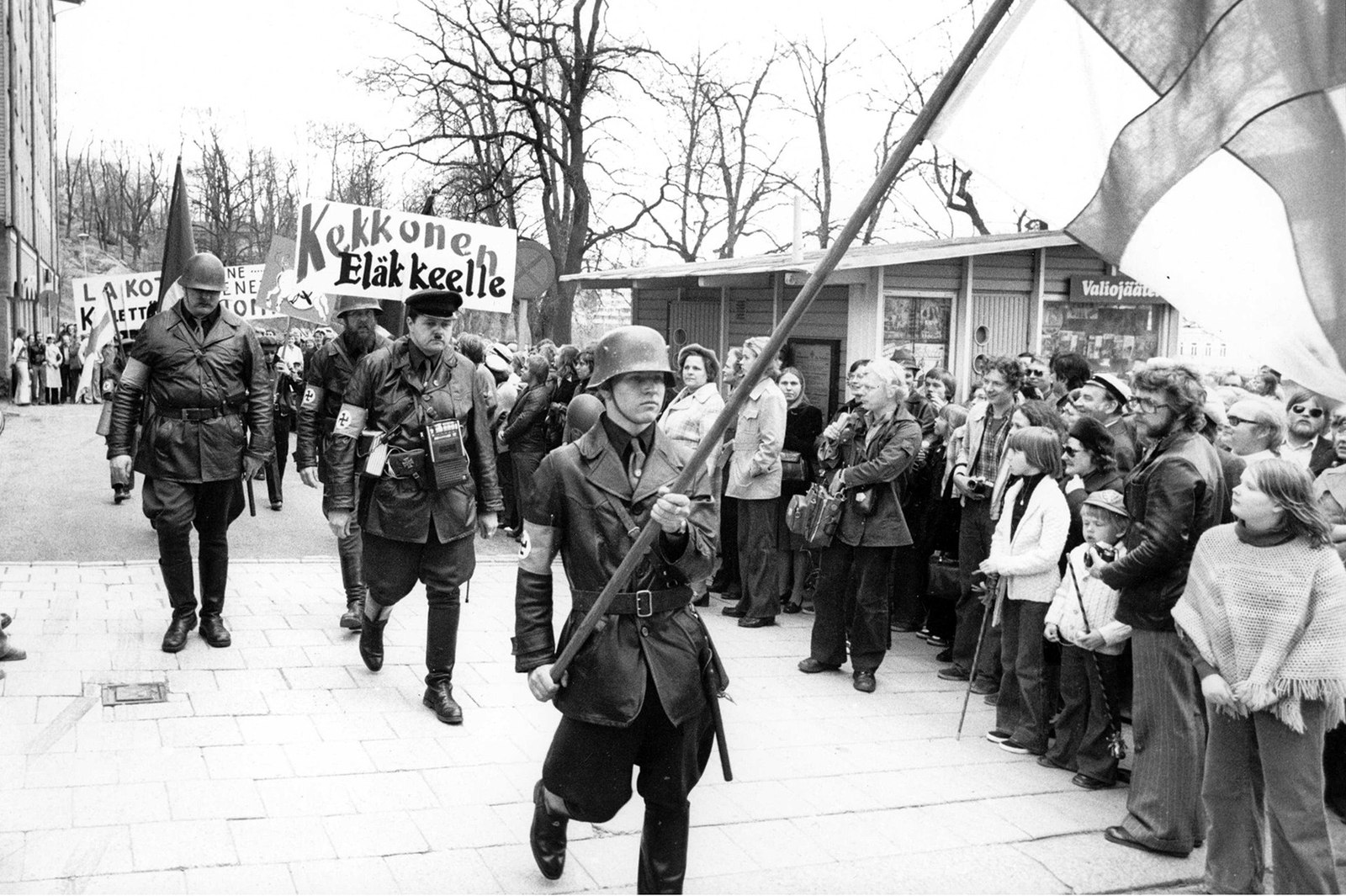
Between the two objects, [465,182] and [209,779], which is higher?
[465,182]

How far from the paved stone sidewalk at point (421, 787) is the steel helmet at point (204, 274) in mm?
2087

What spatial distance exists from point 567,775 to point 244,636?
14.4 ft

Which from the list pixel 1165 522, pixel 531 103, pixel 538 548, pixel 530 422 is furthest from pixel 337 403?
pixel 531 103

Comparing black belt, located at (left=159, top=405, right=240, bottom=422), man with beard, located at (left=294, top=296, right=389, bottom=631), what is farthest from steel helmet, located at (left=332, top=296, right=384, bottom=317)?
black belt, located at (left=159, top=405, right=240, bottom=422)

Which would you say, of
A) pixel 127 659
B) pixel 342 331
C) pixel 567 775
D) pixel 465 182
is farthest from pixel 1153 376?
pixel 465 182

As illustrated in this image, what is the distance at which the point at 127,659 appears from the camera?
23.6 feet

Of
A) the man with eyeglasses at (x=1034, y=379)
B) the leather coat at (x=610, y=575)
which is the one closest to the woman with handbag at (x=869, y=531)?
the man with eyeglasses at (x=1034, y=379)

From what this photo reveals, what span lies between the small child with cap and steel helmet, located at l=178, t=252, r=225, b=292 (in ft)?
15.9

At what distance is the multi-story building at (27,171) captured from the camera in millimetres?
33375

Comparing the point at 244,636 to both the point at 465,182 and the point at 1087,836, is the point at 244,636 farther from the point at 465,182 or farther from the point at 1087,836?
the point at 465,182

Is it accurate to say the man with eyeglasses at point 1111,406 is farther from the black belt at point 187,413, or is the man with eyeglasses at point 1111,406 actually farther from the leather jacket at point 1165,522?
the black belt at point 187,413

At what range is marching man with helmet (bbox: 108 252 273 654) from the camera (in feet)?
23.9

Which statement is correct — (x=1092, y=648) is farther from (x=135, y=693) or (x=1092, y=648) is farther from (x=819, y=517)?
(x=135, y=693)

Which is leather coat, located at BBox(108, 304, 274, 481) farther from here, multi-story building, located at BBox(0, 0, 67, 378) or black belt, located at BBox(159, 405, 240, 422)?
multi-story building, located at BBox(0, 0, 67, 378)
